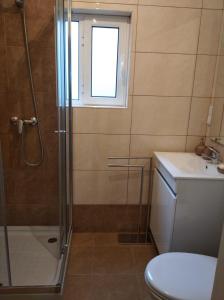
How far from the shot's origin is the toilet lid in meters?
1.22

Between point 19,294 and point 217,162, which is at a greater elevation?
point 217,162

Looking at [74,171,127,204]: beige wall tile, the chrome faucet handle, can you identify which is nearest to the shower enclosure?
[74,171,127,204]: beige wall tile

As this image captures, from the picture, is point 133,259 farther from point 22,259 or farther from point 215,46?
point 215,46

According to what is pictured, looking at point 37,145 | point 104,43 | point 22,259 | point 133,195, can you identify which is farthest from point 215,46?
point 22,259

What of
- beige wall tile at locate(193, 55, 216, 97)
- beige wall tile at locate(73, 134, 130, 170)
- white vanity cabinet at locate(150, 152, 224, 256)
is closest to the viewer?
white vanity cabinet at locate(150, 152, 224, 256)

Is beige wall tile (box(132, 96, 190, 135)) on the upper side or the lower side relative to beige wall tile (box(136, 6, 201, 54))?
lower

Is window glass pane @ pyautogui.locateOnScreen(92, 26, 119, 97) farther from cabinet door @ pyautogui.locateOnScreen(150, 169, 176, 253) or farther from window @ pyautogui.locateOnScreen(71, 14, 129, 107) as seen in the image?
cabinet door @ pyautogui.locateOnScreen(150, 169, 176, 253)

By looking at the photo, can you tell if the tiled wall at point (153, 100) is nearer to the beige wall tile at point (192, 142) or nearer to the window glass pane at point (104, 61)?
the beige wall tile at point (192, 142)

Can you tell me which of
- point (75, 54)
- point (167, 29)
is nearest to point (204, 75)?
point (167, 29)

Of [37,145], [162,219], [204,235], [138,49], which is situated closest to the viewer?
[204,235]

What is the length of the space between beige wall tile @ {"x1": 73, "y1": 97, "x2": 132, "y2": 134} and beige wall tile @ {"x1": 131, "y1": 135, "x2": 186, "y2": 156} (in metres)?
0.14

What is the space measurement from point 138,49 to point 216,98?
753mm

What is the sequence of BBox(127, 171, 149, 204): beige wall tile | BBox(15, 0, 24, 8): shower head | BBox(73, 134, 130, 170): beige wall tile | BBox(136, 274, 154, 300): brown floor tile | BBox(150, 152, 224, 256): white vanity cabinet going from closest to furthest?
BBox(150, 152, 224, 256): white vanity cabinet, BBox(136, 274, 154, 300): brown floor tile, BBox(15, 0, 24, 8): shower head, BBox(73, 134, 130, 170): beige wall tile, BBox(127, 171, 149, 204): beige wall tile

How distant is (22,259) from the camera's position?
1.93 metres
